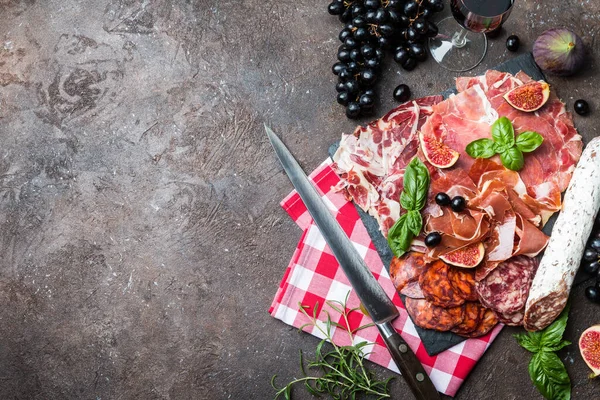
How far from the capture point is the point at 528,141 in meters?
2.68

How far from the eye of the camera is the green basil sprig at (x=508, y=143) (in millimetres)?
2672

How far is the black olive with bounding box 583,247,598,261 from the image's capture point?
2.68 meters

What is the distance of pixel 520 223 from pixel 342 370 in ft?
3.61

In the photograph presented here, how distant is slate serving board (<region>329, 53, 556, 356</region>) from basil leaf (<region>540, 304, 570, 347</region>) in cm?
37

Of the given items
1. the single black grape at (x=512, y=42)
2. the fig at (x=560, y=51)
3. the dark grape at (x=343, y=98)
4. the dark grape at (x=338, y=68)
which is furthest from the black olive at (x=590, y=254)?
the dark grape at (x=338, y=68)

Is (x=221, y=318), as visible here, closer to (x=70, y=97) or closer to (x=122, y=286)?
(x=122, y=286)

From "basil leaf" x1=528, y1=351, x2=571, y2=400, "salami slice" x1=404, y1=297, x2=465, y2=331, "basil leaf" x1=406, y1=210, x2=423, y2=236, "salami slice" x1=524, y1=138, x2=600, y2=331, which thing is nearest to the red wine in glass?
"salami slice" x1=524, y1=138, x2=600, y2=331

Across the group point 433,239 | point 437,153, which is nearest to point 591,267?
point 433,239

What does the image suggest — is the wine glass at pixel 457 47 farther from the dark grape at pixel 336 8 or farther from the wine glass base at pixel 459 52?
the dark grape at pixel 336 8

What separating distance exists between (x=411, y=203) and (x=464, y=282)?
446 millimetres

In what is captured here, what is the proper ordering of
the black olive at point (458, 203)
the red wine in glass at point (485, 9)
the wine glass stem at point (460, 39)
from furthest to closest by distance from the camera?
the wine glass stem at point (460, 39) < the black olive at point (458, 203) < the red wine in glass at point (485, 9)

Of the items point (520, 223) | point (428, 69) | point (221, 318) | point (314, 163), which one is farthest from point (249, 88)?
point (520, 223)

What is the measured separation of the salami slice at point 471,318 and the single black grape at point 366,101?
1.07m

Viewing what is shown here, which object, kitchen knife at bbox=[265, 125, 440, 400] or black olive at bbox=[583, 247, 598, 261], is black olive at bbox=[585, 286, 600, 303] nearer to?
black olive at bbox=[583, 247, 598, 261]
